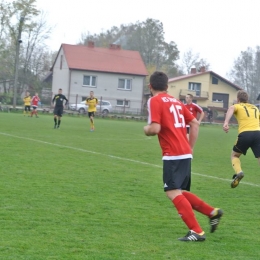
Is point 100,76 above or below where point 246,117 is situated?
above

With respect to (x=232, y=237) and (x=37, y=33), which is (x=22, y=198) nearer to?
(x=232, y=237)

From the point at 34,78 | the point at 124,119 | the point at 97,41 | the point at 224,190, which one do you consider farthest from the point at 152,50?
the point at 224,190

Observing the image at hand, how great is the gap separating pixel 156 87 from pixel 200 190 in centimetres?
413

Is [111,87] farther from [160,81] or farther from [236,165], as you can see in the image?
[160,81]

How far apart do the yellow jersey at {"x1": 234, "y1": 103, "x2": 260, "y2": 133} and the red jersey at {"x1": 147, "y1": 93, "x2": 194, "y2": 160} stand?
405 centimetres

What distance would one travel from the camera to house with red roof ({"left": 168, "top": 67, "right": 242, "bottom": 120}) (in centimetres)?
8125

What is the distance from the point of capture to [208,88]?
82000 millimetres

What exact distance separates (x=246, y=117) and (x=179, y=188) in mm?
4251

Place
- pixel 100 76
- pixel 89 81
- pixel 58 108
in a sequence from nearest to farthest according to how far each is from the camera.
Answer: pixel 58 108
pixel 89 81
pixel 100 76

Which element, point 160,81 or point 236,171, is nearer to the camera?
point 160,81

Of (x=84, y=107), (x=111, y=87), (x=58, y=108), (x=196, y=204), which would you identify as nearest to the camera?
(x=196, y=204)

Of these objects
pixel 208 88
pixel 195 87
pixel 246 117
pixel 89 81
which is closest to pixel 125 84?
pixel 89 81

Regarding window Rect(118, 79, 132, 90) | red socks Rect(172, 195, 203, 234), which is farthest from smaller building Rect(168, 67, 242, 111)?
red socks Rect(172, 195, 203, 234)

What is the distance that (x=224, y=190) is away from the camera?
1034 cm
